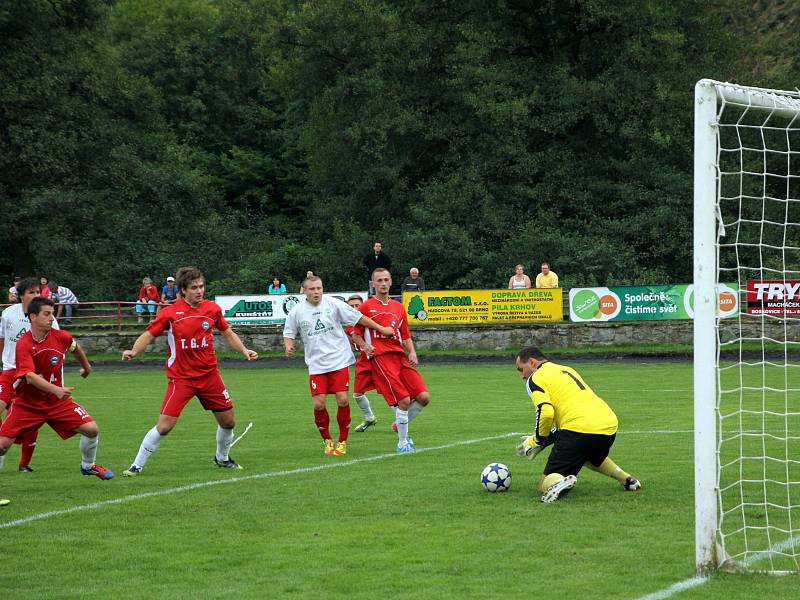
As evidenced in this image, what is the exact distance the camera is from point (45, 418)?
1051cm

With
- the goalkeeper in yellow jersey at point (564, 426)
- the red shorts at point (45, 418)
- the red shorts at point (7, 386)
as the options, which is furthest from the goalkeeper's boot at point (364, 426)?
the goalkeeper in yellow jersey at point (564, 426)

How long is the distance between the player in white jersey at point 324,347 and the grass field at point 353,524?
520 millimetres

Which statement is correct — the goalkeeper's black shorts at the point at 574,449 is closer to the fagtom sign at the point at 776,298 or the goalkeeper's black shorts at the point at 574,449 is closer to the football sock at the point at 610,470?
the football sock at the point at 610,470

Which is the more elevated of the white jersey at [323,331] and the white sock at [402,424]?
the white jersey at [323,331]

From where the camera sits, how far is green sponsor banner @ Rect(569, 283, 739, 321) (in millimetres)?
28531

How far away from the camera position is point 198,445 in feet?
45.8

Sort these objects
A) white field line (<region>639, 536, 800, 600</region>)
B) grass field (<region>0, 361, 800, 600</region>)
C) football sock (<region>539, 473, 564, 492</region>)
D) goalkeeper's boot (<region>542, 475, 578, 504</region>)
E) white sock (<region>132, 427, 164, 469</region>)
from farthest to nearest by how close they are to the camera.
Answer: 1. white sock (<region>132, 427, 164, 469</region>)
2. football sock (<region>539, 473, 564, 492</region>)
3. goalkeeper's boot (<region>542, 475, 578, 504</region>)
4. grass field (<region>0, 361, 800, 600</region>)
5. white field line (<region>639, 536, 800, 600</region>)

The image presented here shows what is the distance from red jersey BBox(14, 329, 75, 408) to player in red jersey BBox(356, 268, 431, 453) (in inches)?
149

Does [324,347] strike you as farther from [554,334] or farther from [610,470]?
[554,334]

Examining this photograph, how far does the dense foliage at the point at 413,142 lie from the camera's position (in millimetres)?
39156

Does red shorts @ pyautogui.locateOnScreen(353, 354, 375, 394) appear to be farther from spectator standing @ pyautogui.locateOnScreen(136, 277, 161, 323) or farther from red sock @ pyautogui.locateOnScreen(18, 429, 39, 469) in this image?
spectator standing @ pyautogui.locateOnScreen(136, 277, 161, 323)

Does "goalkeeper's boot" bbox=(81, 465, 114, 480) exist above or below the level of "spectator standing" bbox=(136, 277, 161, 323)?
below

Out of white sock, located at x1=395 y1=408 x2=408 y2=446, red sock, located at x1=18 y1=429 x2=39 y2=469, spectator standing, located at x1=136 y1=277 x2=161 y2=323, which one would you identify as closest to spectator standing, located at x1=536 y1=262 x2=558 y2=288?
spectator standing, located at x1=136 y1=277 x2=161 y2=323

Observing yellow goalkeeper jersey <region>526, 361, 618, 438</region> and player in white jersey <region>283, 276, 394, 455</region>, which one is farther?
player in white jersey <region>283, 276, 394, 455</region>
